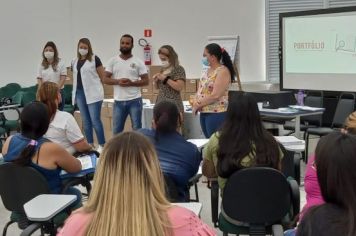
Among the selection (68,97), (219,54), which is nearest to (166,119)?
(219,54)

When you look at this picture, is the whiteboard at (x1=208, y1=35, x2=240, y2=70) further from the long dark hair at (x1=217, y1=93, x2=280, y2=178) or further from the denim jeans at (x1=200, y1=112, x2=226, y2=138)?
the long dark hair at (x1=217, y1=93, x2=280, y2=178)

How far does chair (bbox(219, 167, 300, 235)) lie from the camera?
101 inches

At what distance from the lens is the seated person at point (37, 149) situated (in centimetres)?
282

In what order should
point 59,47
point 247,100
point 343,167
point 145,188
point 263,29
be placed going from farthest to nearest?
point 59,47
point 263,29
point 247,100
point 343,167
point 145,188

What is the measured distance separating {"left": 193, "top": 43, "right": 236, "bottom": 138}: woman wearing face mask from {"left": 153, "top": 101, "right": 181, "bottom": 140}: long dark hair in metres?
1.84

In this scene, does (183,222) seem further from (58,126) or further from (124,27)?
(124,27)

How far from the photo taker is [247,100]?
2805mm

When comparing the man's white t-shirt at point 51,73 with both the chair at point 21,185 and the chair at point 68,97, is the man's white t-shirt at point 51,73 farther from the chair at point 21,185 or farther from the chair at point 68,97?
the chair at point 21,185

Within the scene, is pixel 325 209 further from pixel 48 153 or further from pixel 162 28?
pixel 162 28

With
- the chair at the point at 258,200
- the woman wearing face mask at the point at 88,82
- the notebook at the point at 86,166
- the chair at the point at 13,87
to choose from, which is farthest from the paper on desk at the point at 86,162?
the chair at the point at 13,87

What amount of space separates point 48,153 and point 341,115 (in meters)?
4.05

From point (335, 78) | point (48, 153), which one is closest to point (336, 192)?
point (48, 153)

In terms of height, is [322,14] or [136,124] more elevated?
[322,14]

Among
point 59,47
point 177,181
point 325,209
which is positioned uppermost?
point 59,47
